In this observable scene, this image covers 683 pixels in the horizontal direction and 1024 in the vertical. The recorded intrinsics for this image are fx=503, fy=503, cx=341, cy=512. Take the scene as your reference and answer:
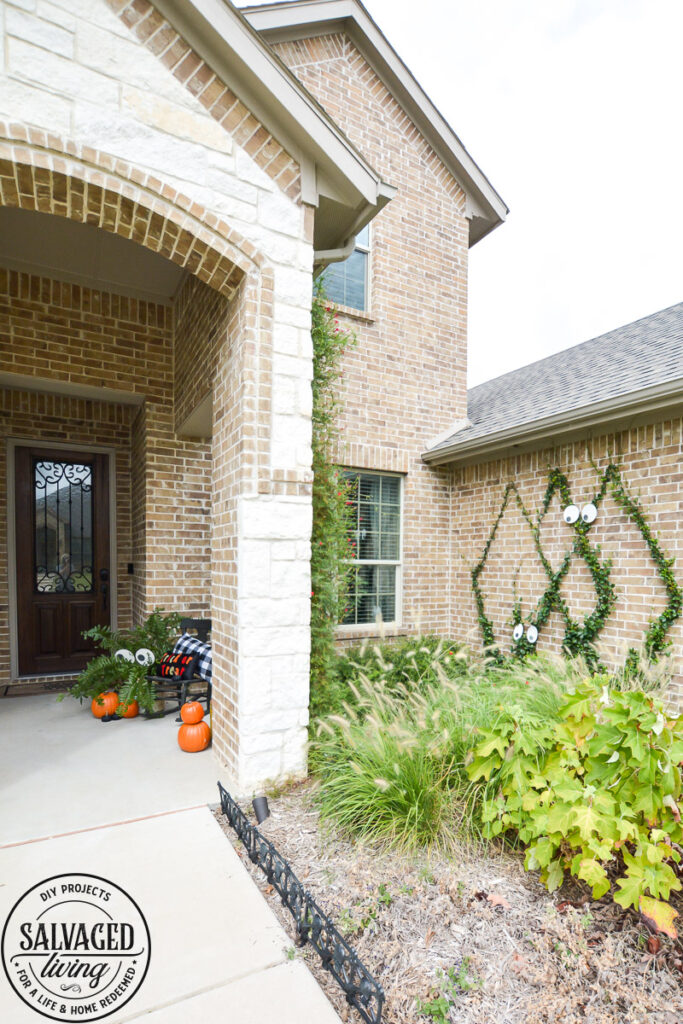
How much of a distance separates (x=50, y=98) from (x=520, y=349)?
39999 mm

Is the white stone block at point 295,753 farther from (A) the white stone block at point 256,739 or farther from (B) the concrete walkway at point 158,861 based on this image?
(B) the concrete walkway at point 158,861

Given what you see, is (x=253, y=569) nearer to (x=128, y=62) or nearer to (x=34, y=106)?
(x=34, y=106)

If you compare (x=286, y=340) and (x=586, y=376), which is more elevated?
(x=586, y=376)

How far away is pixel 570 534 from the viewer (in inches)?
211

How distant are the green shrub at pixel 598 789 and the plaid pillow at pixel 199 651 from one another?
8.96 ft

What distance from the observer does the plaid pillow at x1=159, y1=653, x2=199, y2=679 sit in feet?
14.9

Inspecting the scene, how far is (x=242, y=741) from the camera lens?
3.24 meters

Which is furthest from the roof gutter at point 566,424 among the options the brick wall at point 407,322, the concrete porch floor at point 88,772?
the concrete porch floor at point 88,772

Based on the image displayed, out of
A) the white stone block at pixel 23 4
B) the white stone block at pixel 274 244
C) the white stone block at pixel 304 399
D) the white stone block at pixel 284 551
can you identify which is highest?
the white stone block at pixel 23 4

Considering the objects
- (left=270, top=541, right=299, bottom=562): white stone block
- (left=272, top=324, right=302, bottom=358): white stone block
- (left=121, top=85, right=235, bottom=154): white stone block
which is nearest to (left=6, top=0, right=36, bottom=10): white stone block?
(left=121, top=85, right=235, bottom=154): white stone block

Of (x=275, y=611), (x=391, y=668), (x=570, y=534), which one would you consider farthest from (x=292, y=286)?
(x=570, y=534)

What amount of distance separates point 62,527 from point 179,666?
2778 millimetres

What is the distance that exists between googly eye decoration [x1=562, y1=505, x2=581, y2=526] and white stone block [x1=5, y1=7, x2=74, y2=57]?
5.27 m

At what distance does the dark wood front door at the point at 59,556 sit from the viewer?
5.95m
